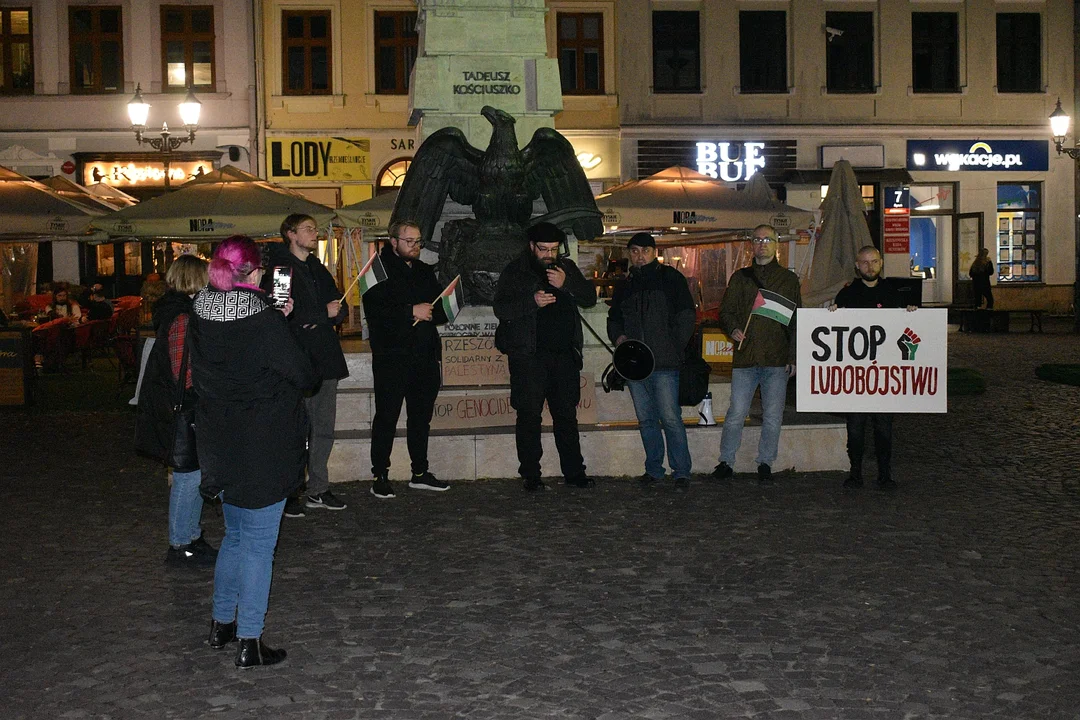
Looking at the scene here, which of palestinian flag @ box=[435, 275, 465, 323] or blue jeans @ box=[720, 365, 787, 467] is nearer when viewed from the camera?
palestinian flag @ box=[435, 275, 465, 323]

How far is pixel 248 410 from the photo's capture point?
5242mm

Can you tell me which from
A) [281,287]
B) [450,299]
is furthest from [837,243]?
[281,287]

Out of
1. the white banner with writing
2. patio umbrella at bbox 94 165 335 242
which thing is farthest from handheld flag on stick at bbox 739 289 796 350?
patio umbrella at bbox 94 165 335 242

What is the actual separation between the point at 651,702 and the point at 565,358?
4.86 m

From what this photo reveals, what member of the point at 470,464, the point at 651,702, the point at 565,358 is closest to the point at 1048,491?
the point at 565,358

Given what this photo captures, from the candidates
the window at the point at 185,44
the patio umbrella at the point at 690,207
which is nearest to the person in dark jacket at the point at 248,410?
the patio umbrella at the point at 690,207

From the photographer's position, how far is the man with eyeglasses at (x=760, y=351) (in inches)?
381

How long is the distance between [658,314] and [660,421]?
2.55ft

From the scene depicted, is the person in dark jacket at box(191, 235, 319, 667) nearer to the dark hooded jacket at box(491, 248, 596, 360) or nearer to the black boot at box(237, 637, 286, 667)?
the black boot at box(237, 637, 286, 667)

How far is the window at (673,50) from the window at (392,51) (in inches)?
222

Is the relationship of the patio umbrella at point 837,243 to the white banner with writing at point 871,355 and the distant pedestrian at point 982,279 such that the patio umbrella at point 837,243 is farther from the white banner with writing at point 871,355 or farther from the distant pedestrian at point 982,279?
the distant pedestrian at point 982,279

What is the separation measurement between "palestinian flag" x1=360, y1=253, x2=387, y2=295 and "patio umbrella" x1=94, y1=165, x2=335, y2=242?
8.31m

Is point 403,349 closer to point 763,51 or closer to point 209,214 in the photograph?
point 209,214

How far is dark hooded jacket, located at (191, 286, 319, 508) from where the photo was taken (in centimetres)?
520
